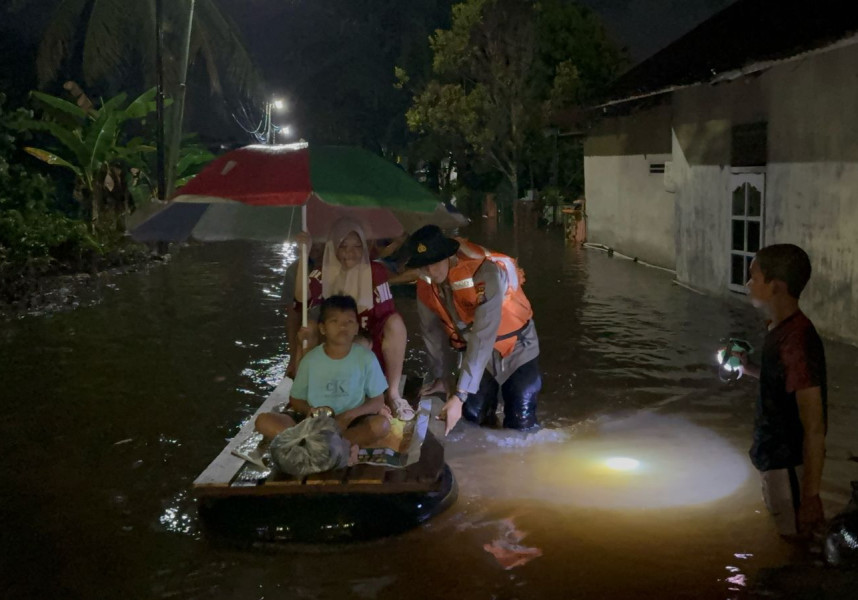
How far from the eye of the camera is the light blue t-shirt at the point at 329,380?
19.0 feet

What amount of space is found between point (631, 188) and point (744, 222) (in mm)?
6688

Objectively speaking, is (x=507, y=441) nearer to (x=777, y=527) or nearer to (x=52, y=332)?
(x=777, y=527)

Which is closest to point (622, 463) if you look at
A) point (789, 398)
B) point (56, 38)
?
point (789, 398)

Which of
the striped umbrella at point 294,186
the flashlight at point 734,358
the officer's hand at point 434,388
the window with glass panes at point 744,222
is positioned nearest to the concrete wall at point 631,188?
the window with glass panes at point 744,222

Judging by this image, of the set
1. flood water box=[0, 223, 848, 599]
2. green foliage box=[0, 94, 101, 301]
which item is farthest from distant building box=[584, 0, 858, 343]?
green foliage box=[0, 94, 101, 301]

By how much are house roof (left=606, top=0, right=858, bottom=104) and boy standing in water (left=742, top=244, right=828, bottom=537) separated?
4.76m

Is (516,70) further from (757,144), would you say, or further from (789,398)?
(789,398)

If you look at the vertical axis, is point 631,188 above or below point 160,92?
below

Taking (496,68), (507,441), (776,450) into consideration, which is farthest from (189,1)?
(776,450)

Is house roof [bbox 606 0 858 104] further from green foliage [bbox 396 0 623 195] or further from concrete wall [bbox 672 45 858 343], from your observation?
green foliage [bbox 396 0 623 195]

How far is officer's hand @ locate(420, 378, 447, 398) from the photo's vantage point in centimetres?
687

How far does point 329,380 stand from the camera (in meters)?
5.79

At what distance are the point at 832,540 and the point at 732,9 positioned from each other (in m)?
12.4

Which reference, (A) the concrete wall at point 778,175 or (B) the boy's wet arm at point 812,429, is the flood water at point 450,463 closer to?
(B) the boy's wet arm at point 812,429
